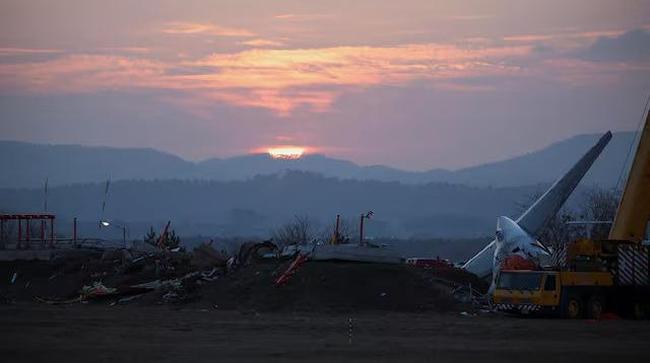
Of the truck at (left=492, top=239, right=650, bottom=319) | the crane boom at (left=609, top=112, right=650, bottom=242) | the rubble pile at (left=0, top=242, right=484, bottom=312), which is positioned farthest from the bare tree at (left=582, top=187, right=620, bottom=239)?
the truck at (left=492, top=239, right=650, bottom=319)

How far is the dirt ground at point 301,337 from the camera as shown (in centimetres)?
2967

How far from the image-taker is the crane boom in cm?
4691

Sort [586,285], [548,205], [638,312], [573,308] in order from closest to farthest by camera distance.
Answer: [573,308], [586,285], [638,312], [548,205]

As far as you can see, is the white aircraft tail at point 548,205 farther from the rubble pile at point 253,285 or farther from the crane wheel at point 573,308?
the crane wheel at point 573,308

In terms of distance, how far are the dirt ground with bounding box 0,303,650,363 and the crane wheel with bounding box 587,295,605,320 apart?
1968 millimetres

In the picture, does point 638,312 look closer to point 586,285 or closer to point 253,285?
point 586,285

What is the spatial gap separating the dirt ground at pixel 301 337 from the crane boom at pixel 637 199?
5.77 meters

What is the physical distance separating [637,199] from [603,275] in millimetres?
3832

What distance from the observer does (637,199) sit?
47.3 metres

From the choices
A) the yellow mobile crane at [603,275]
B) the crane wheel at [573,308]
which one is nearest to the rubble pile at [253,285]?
the yellow mobile crane at [603,275]

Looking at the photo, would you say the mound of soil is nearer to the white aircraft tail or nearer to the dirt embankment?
the dirt embankment

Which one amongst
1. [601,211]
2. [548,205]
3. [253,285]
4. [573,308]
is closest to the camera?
[573,308]

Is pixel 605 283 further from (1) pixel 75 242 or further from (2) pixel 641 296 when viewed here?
(1) pixel 75 242

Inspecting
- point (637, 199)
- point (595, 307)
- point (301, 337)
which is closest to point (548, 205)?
point (637, 199)
